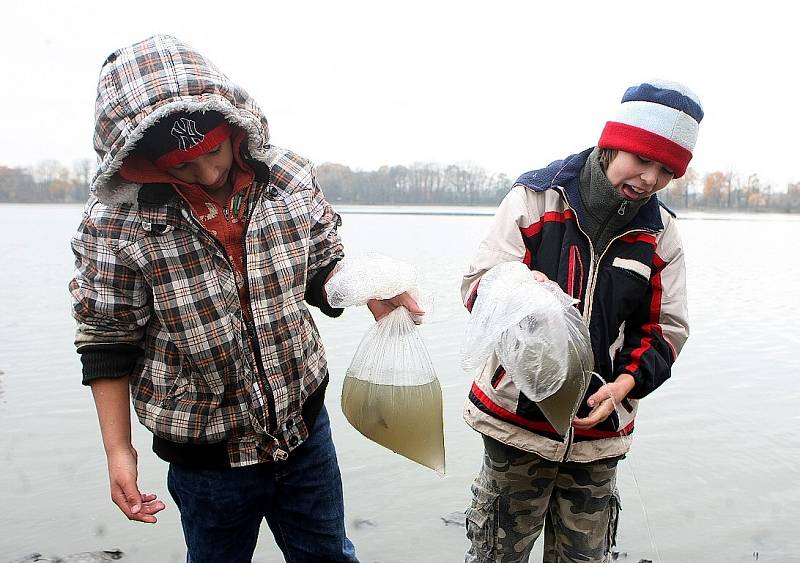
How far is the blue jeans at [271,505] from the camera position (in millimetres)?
1787

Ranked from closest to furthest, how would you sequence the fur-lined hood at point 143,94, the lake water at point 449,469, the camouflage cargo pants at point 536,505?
the fur-lined hood at point 143,94
the camouflage cargo pants at point 536,505
the lake water at point 449,469

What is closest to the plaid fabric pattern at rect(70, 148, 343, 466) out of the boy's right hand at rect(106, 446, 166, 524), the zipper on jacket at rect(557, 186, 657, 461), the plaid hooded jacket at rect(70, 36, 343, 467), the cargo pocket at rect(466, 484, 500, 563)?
the plaid hooded jacket at rect(70, 36, 343, 467)

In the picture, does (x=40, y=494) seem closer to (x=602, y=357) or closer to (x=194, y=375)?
(x=194, y=375)

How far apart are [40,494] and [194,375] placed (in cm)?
235

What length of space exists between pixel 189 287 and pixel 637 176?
3.99 feet

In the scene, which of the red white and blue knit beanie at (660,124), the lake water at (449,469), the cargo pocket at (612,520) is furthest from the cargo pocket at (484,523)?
the red white and blue knit beanie at (660,124)

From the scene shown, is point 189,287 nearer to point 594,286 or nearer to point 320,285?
point 320,285

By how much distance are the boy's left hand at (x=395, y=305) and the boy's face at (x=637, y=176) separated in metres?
0.65

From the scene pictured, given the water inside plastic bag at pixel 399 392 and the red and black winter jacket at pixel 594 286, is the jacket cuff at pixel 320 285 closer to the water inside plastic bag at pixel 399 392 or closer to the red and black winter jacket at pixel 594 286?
the water inside plastic bag at pixel 399 392

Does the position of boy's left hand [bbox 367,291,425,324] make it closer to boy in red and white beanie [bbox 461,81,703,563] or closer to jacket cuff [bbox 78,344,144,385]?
boy in red and white beanie [bbox 461,81,703,563]

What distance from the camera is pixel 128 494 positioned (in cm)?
165

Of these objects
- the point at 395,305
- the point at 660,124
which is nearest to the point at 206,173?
the point at 395,305

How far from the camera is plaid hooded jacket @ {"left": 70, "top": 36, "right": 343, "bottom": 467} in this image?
1.52 metres

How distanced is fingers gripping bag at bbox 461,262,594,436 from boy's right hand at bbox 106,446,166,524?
84 centimetres
